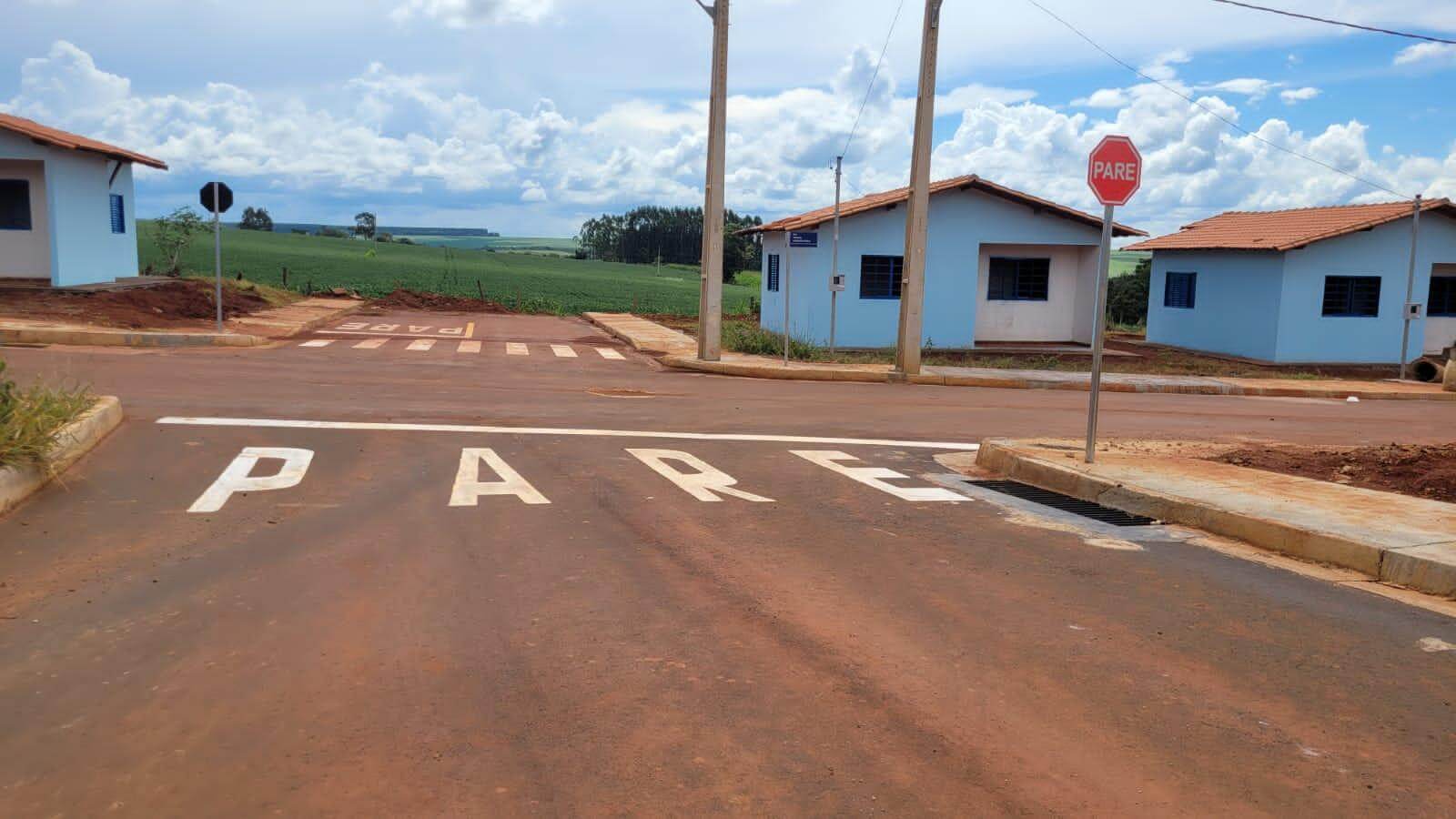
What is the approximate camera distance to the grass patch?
27.2 feet

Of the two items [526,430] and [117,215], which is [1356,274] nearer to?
[526,430]

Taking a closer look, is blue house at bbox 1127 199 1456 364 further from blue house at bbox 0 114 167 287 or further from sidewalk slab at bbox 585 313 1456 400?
blue house at bbox 0 114 167 287

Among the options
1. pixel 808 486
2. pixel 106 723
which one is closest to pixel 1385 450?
pixel 808 486

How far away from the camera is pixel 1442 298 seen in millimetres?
32906

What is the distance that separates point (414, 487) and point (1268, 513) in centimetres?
649

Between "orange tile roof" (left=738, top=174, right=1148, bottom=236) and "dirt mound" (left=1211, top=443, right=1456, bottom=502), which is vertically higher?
"orange tile roof" (left=738, top=174, right=1148, bottom=236)

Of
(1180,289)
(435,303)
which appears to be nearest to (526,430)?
(1180,289)

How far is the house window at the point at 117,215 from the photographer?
103 ft

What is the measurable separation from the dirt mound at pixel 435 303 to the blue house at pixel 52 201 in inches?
528

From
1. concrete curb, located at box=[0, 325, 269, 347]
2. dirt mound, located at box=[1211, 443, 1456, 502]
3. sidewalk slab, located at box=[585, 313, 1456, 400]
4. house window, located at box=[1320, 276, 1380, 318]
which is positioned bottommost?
sidewalk slab, located at box=[585, 313, 1456, 400]

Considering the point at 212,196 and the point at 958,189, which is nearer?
the point at 212,196

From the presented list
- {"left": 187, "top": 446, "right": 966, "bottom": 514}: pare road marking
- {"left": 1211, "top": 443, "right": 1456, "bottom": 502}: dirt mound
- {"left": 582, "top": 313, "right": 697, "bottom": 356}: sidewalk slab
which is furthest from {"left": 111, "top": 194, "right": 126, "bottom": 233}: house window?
{"left": 1211, "top": 443, "right": 1456, "bottom": 502}: dirt mound

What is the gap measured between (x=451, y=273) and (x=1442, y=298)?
6415 cm

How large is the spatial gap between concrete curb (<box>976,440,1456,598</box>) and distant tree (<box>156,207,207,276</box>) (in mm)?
34537
